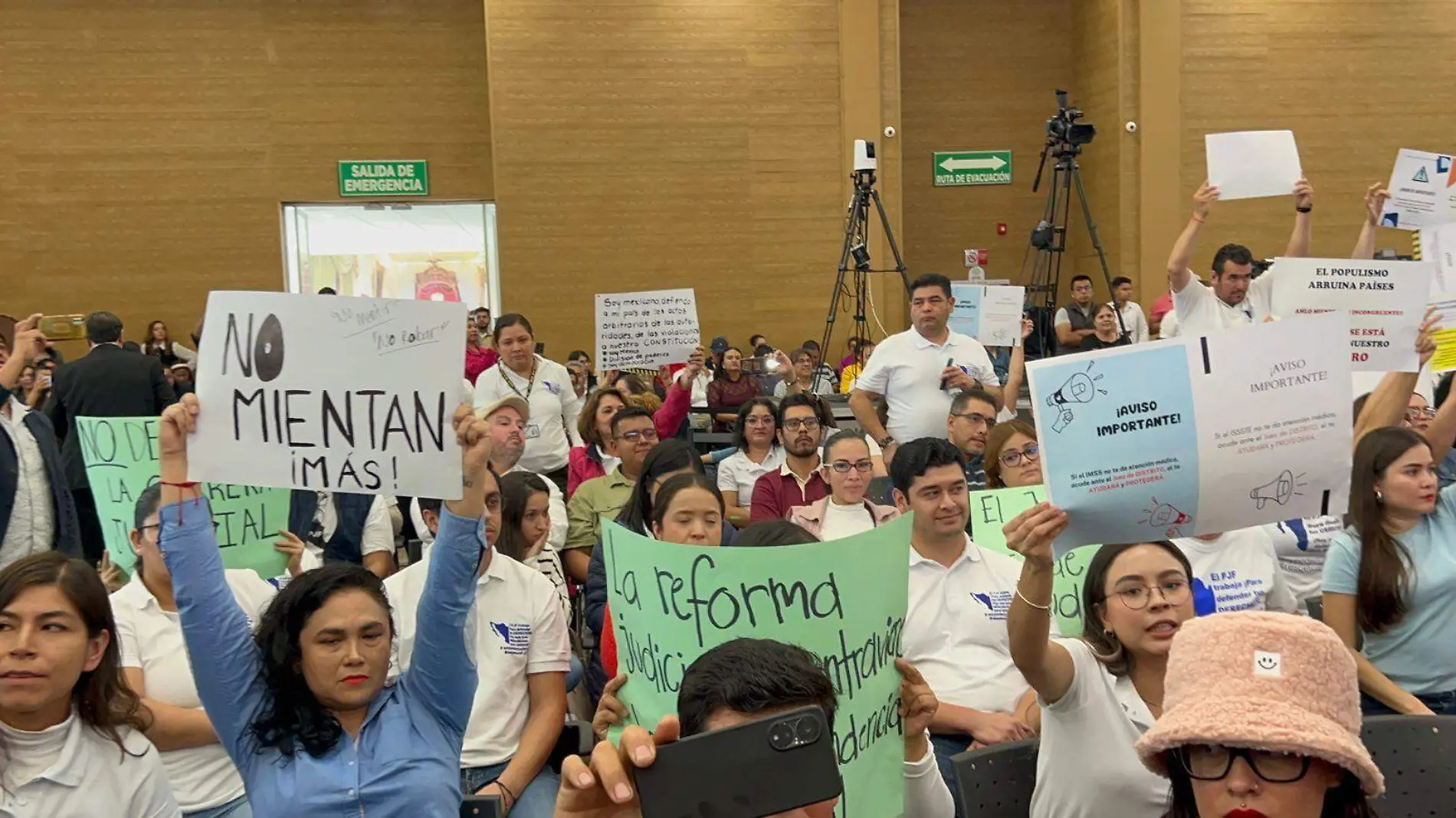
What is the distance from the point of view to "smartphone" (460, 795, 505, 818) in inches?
102

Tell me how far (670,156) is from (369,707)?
12.2 m

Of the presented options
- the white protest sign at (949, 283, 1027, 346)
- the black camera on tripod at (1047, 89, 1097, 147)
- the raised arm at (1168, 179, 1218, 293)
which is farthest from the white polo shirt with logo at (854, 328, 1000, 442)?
the black camera on tripod at (1047, 89, 1097, 147)

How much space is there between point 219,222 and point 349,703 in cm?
1317

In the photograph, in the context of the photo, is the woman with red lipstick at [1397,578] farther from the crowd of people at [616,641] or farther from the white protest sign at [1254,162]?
the white protest sign at [1254,162]

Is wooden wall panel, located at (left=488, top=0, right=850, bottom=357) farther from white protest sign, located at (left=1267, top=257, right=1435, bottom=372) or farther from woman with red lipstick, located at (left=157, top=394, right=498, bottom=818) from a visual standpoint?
woman with red lipstick, located at (left=157, top=394, right=498, bottom=818)

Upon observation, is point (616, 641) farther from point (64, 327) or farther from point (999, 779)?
point (64, 327)

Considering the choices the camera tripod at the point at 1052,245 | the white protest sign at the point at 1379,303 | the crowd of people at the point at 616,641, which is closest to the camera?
the crowd of people at the point at 616,641

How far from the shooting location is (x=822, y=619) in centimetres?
218

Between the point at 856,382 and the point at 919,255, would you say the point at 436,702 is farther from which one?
the point at 919,255

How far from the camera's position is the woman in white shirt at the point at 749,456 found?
5.92 metres

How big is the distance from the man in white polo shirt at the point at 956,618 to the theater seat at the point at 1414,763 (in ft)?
2.79

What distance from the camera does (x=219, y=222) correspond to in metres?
14.0

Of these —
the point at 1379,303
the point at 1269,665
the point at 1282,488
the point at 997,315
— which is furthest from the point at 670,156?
the point at 1269,665

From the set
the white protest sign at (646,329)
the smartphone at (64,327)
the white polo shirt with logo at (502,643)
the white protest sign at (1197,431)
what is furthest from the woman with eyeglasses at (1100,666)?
the smartphone at (64,327)
